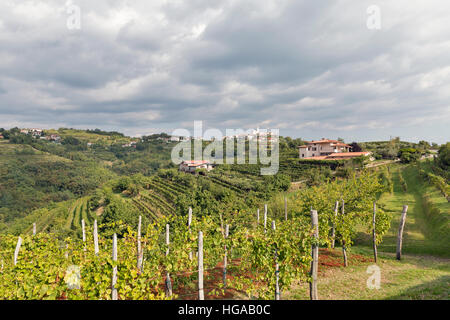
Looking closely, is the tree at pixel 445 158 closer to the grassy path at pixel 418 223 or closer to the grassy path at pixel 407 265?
the grassy path at pixel 418 223

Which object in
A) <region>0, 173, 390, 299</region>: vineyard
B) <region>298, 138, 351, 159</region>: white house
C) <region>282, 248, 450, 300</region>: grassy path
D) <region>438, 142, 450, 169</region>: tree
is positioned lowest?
<region>282, 248, 450, 300</region>: grassy path

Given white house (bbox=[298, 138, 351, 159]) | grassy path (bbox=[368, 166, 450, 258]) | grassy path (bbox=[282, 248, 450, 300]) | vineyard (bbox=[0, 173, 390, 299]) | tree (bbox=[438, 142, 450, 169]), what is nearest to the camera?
vineyard (bbox=[0, 173, 390, 299])

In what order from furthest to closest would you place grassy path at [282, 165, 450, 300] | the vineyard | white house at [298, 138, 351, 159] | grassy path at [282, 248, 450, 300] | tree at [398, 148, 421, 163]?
1. white house at [298, 138, 351, 159]
2. tree at [398, 148, 421, 163]
3. grassy path at [282, 165, 450, 300]
4. grassy path at [282, 248, 450, 300]
5. the vineyard

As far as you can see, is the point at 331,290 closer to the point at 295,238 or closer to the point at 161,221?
the point at 295,238

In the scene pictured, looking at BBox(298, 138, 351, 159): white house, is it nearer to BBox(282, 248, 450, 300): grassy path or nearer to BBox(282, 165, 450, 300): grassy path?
BBox(282, 165, 450, 300): grassy path

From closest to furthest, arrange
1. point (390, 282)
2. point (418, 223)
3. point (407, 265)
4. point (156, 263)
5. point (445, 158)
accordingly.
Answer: point (156, 263)
point (390, 282)
point (407, 265)
point (418, 223)
point (445, 158)

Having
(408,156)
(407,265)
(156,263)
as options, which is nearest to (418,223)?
(407,265)

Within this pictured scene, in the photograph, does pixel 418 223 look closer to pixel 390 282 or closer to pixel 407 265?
pixel 407 265

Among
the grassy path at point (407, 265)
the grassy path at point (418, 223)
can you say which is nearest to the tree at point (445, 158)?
the grassy path at point (418, 223)

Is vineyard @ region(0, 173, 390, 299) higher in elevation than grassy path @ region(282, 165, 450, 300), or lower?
higher

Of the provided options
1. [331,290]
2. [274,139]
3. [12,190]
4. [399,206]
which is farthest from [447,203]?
[12,190]

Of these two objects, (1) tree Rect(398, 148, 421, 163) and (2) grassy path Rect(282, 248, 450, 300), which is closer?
(2) grassy path Rect(282, 248, 450, 300)

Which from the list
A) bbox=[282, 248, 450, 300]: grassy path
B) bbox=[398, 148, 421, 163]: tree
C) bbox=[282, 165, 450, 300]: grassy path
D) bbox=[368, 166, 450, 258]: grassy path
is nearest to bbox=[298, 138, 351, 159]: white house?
bbox=[398, 148, 421, 163]: tree

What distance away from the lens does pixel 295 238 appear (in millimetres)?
5836
